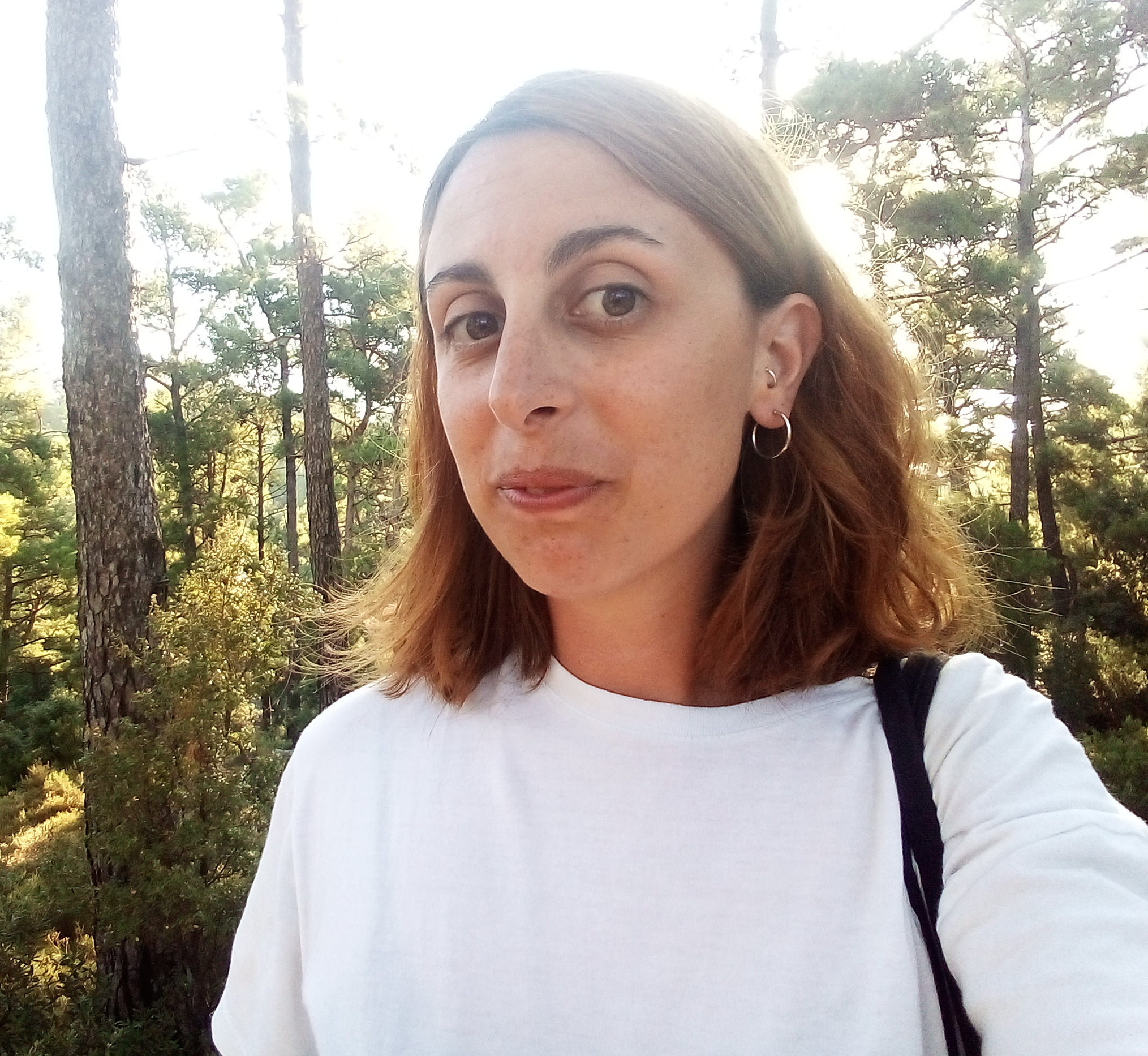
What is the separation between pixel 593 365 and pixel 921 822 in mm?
623

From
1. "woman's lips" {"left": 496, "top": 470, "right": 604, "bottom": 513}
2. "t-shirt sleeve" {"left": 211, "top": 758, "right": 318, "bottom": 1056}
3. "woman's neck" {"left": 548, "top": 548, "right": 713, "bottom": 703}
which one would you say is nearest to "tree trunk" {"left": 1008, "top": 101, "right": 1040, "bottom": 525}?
"woman's neck" {"left": 548, "top": 548, "right": 713, "bottom": 703}

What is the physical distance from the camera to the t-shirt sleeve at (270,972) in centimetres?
103

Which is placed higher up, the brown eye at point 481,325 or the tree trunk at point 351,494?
the tree trunk at point 351,494

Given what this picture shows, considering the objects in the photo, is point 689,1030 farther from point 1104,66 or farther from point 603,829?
point 1104,66

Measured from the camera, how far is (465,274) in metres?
1.00

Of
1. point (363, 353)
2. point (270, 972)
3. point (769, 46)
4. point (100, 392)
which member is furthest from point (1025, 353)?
point (363, 353)

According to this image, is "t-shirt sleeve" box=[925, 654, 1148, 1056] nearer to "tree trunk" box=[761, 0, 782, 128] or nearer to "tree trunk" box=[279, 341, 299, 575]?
"tree trunk" box=[761, 0, 782, 128]

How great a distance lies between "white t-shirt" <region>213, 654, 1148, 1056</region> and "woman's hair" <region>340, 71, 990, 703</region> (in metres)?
0.09

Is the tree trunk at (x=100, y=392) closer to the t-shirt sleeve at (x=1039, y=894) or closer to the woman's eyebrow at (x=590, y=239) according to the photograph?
the woman's eyebrow at (x=590, y=239)

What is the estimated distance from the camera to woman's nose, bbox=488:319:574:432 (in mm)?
917

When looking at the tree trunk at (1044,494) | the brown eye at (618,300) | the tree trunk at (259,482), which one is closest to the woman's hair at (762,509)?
the brown eye at (618,300)

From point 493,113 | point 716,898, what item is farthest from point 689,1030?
point 493,113

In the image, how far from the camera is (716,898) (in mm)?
873

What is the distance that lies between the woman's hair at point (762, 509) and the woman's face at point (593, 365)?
0.18 feet
